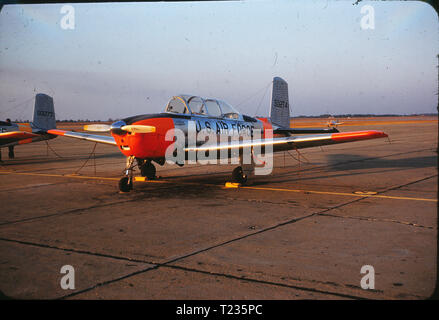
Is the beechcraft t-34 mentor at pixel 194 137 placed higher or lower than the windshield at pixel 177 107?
lower

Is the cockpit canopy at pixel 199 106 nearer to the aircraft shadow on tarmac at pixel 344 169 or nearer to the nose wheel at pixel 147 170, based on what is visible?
→ the nose wheel at pixel 147 170

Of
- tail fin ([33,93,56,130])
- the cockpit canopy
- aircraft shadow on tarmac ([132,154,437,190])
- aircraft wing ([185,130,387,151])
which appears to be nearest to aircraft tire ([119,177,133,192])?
aircraft shadow on tarmac ([132,154,437,190])

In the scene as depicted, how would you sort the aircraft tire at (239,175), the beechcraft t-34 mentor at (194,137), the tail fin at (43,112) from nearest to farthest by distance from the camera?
the beechcraft t-34 mentor at (194,137) < the aircraft tire at (239,175) < the tail fin at (43,112)

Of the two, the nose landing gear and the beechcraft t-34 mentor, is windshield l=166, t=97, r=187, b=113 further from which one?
the nose landing gear

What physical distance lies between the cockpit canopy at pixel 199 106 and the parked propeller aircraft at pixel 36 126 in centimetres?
939

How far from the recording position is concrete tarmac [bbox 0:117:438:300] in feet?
10.6

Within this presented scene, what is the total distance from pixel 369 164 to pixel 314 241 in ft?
34.2

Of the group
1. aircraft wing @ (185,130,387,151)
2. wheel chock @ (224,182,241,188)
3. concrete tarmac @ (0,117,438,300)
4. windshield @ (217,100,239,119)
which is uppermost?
windshield @ (217,100,239,119)

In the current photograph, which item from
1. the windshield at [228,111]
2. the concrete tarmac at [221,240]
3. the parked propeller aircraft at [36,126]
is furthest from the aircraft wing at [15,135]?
the windshield at [228,111]

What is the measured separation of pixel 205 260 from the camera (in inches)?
158

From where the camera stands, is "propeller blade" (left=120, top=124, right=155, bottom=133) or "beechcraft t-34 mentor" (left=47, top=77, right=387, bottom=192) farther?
"beechcraft t-34 mentor" (left=47, top=77, right=387, bottom=192)

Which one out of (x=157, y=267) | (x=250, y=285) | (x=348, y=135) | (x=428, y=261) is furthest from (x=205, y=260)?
(x=348, y=135)

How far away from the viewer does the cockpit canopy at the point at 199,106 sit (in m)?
9.34

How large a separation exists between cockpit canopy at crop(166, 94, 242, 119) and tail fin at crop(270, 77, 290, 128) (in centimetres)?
406
